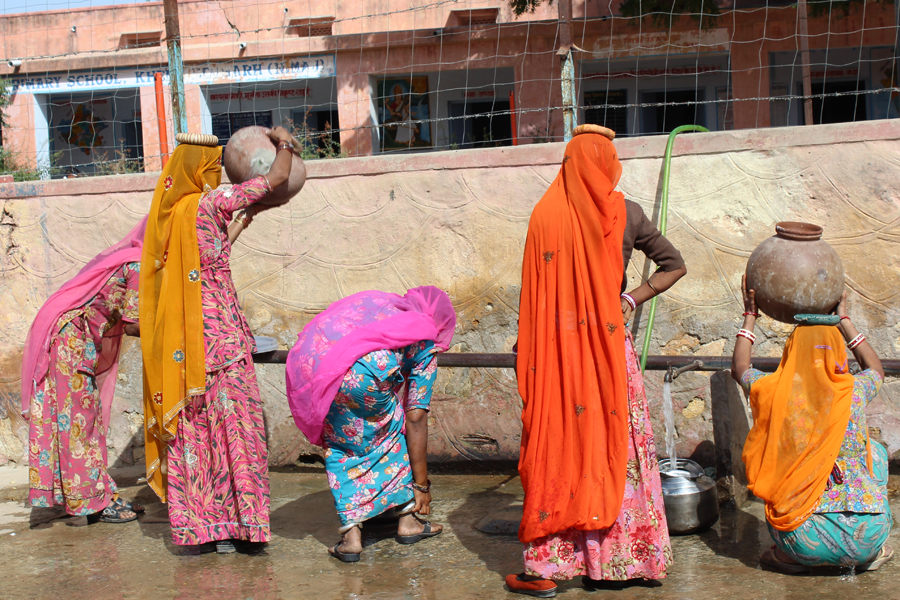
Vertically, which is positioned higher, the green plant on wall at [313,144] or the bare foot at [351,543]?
the green plant on wall at [313,144]

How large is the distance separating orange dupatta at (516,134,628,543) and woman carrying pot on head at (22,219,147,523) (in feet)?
6.92

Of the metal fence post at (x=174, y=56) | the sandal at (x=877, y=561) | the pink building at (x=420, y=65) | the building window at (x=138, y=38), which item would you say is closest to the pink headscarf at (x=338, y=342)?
the sandal at (x=877, y=561)

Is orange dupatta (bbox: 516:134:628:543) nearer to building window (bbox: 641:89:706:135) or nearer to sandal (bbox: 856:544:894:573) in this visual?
sandal (bbox: 856:544:894:573)

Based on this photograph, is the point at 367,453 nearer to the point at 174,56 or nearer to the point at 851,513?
the point at 851,513

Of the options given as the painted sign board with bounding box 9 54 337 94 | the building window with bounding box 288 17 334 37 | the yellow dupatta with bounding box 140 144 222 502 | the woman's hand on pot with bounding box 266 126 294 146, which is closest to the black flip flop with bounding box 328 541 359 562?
the yellow dupatta with bounding box 140 144 222 502

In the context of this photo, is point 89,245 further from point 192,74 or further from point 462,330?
point 192,74

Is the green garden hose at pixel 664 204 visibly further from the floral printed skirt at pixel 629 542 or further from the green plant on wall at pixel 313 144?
the green plant on wall at pixel 313 144

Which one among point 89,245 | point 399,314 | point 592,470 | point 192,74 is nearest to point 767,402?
point 592,470

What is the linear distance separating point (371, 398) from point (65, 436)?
1.75m

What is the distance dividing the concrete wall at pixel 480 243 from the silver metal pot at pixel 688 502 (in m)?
0.60

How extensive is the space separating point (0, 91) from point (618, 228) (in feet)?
44.0

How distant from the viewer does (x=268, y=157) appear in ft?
11.8

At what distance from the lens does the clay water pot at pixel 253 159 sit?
3.58 metres

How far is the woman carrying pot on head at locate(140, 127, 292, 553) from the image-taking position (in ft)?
11.5
